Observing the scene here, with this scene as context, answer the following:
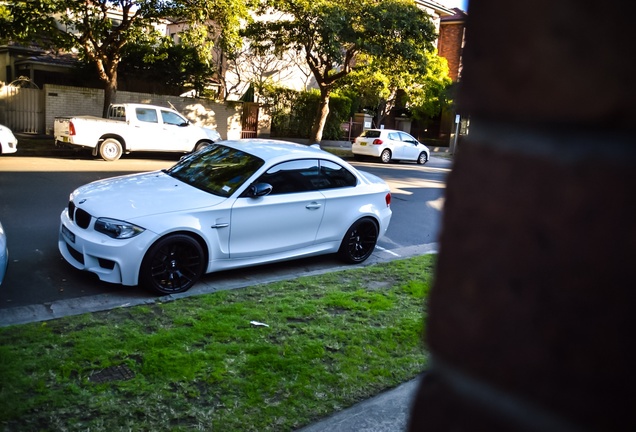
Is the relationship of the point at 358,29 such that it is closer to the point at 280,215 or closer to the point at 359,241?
the point at 359,241

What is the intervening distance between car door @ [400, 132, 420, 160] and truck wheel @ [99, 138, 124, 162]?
13714mm

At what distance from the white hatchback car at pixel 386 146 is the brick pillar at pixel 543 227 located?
2582cm

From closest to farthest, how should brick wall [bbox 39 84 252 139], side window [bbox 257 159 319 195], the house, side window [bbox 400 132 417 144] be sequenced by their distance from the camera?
side window [bbox 257 159 319 195], brick wall [bbox 39 84 252 139], side window [bbox 400 132 417 144], the house

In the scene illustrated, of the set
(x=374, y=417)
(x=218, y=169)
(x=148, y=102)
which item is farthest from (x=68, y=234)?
(x=148, y=102)

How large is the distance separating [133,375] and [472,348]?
13.2 ft

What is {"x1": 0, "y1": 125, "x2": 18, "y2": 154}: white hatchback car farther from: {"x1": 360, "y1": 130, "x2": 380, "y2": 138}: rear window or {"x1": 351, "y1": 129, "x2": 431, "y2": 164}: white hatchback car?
{"x1": 360, "y1": 130, "x2": 380, "y2": 138}: rear window

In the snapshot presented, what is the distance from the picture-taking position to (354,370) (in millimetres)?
4730

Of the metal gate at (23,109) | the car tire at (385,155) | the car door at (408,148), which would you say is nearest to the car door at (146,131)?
the metal gate at (23,109)

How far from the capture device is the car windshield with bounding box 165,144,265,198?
712cm

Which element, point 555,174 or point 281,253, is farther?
point 281,253

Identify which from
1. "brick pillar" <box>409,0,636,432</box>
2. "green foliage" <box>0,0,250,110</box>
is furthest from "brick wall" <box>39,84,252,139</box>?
"brick pillar" <box>409,0,636,432</box>

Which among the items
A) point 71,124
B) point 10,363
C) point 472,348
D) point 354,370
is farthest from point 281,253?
point 71,124

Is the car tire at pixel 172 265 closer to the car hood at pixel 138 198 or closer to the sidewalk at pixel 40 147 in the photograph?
the car hood at pixel 138 198

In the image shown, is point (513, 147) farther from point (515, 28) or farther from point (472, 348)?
point (472, 348)
